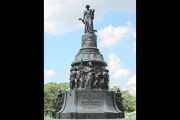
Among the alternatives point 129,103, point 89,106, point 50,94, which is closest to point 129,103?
point 129,103

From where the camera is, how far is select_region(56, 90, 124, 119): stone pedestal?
1902cm

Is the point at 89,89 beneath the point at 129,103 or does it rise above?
above

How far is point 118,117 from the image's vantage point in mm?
19469

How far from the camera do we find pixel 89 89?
64.2ft

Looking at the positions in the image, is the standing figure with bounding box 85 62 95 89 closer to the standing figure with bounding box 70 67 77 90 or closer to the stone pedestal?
the stone pedestal

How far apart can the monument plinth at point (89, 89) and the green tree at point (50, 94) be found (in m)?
26.7

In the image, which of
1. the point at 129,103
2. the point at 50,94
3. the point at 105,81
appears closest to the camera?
the point at 105,81

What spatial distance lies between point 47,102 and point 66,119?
32.5 metres

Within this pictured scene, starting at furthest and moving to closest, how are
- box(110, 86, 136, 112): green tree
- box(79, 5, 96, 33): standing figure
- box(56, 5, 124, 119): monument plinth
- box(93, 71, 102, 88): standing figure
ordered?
box(110, 86, 136, 112): green tree < box(79, 5, 96, 33): standing figure < box(93, 71, 102, 88): standing figure < box(56, 5, 124, 119): monument plinth

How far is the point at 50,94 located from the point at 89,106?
124ft

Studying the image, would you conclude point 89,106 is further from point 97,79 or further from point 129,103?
point 129,103

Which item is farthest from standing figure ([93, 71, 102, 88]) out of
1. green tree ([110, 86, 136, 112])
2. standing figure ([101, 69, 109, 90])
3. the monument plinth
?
green tree ([110, 86, 136, 112])

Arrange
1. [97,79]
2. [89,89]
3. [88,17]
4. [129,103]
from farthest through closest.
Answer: [129,103], [88,17], [97,79], [89,89]
